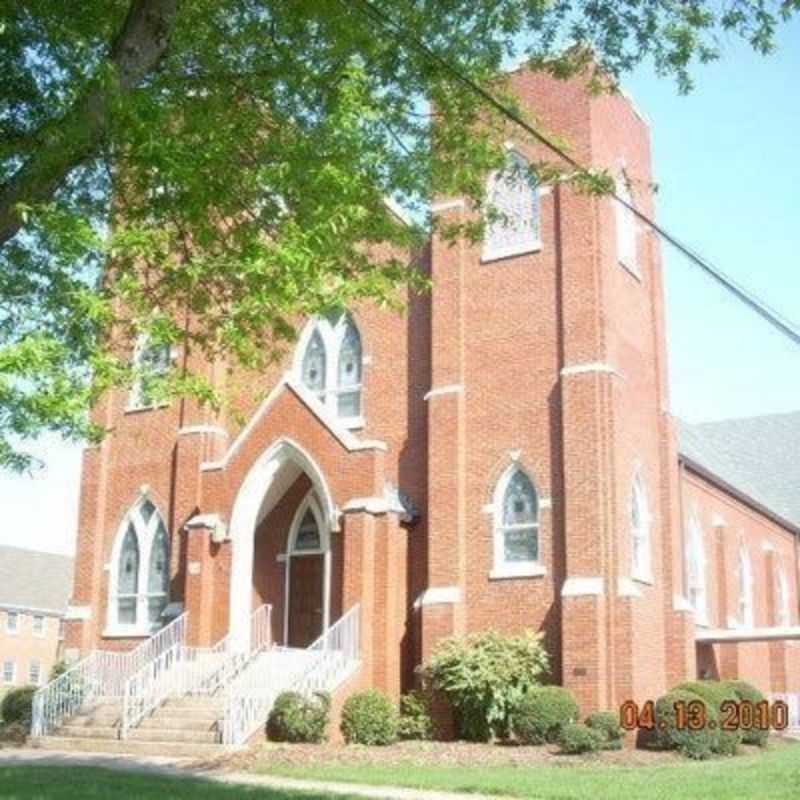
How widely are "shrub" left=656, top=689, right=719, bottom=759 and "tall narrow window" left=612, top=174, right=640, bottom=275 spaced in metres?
9.03

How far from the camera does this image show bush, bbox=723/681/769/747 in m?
21.0

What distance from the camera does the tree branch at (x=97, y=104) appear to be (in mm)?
9289

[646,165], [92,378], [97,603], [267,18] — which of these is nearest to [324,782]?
[92,378]

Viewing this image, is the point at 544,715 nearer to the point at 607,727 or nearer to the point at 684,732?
the point at 607,727

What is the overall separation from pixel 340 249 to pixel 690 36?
4.22 metres

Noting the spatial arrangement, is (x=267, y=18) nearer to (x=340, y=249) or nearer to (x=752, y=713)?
(x=340, y=249)

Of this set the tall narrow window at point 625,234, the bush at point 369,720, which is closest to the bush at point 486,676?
the bush at point 369,720

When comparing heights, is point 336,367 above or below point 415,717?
above

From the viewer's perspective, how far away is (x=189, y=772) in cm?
1598

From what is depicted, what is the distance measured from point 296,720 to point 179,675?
12.4 ft

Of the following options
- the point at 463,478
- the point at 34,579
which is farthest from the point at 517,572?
the point at 34,579

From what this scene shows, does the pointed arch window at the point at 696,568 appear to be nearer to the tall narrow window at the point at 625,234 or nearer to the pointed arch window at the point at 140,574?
the tall narrow window at the point at 625,234

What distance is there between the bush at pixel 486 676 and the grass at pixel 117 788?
620cm

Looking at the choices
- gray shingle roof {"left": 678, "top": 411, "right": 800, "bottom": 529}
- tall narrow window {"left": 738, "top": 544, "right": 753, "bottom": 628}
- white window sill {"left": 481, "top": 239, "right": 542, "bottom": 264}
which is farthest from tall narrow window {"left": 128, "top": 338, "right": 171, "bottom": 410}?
tall narrow window {"left": 738, "top": 544, "right": 753, "bottom": 628}
